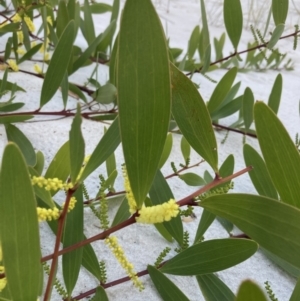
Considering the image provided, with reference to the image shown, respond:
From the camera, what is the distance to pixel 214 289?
0.51m

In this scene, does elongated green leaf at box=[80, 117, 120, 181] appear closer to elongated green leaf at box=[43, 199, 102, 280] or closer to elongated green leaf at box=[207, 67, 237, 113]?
elongated green leaf at box=[43, 199, 102, 280]

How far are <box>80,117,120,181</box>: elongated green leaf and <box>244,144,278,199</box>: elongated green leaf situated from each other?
0.21m

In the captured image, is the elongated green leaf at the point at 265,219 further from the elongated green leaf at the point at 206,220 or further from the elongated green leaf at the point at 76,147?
the elongated green leaf at the point at 206,220

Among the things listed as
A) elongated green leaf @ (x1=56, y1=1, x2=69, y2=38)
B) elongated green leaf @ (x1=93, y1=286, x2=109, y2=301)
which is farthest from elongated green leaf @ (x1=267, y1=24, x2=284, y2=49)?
elongated green leaf @ (x1=93, y1=286, x2=109, y2=301)

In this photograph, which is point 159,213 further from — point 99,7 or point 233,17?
point 99,7

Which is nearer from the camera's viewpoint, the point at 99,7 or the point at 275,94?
the point at 275,94

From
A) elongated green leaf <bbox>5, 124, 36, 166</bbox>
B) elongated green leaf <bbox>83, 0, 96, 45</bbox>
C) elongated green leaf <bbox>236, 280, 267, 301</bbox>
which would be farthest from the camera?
elongated green leaf <bbox>83, 0, 96, 45</bbox>

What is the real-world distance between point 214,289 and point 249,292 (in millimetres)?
299

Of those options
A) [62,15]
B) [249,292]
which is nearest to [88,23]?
[62,15]

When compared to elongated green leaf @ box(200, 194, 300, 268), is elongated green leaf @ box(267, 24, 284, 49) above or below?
above

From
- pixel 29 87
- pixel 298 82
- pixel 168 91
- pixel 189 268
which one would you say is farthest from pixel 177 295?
pixel 298 82

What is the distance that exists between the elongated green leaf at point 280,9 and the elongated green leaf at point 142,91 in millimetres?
438

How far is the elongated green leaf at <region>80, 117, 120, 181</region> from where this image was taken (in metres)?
0.34

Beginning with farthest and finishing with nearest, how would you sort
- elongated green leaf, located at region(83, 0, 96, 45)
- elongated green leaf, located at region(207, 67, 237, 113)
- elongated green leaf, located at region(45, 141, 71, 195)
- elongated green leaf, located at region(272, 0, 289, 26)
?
elongated green leaf, located at region(83, 0, 96, 45) → elongated green leaf, located at region(207, 67, 237, 113) → elongated green leaf, located at region(272, 0, 289, 26) → elongated green leaf, located at region(45, 141, 71, 195)
